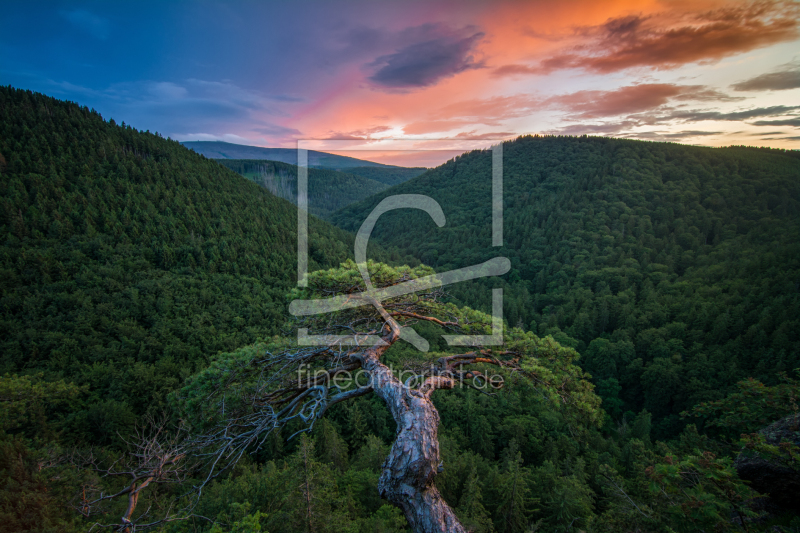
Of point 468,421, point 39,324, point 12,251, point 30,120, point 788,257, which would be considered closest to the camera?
point 468,421

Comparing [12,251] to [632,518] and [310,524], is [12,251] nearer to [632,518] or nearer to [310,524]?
[310,524]

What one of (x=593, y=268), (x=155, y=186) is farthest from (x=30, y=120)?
(x=593, y=268)

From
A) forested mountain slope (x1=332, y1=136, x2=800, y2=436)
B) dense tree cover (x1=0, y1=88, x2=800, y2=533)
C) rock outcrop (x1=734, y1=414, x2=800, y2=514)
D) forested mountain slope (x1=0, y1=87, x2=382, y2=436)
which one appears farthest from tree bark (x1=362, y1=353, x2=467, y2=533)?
forested mountain slope (x1=332, y1=136, x2=800, y2=436)

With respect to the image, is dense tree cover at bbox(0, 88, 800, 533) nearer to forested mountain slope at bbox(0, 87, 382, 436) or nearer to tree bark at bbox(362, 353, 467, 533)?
forested mountain slope at bbox(0, 87, 382, 436)

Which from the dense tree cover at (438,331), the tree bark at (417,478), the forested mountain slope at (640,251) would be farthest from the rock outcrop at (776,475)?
the forested mountain slope at (640,251)

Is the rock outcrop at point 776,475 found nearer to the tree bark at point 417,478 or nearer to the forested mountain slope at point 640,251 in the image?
the tree bark at point 417,478

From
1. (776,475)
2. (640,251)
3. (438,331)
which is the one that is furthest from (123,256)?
(640,251)
